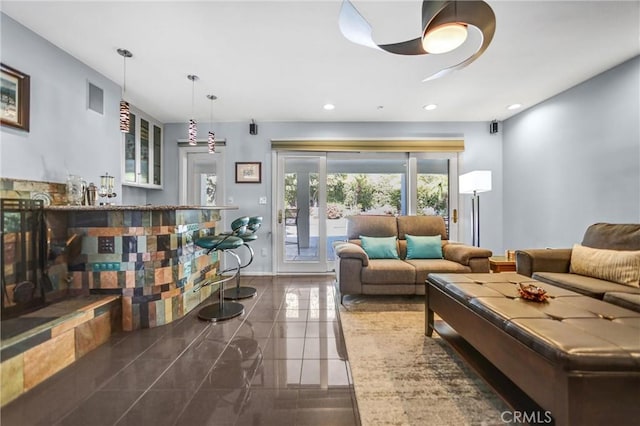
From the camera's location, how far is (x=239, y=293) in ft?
11.0

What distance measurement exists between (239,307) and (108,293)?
1.16 metres

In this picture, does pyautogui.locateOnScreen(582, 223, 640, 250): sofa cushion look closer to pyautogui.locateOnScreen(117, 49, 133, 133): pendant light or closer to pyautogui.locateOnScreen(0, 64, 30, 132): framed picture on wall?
pyautogui.locateOnScreen(117, 49, 133, 133): pendant light

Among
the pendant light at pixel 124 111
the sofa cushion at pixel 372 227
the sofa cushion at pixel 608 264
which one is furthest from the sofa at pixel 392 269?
the pendant light at pixel 124 111

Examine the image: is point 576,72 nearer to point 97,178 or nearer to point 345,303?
point 345,303

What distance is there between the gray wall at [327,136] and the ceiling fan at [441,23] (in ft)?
8.74

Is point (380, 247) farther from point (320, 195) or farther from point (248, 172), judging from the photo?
point (248, 172)

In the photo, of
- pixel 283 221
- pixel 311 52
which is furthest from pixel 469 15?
pixel 283 221

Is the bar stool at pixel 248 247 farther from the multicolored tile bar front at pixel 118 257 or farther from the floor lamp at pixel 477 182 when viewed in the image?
the floor lamp at pixel 477 182

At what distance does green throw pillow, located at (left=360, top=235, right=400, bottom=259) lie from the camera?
3387 millimetres

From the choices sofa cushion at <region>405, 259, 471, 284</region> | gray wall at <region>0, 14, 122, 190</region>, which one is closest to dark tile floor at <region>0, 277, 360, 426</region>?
sofa cushion at <region>405, 259, 471, 284</region>

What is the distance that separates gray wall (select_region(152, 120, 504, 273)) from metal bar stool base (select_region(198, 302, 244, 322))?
1509mm

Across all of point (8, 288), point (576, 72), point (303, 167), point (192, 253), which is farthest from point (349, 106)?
point (8, 288)

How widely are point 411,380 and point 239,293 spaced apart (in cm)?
231

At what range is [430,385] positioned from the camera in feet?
5.28
